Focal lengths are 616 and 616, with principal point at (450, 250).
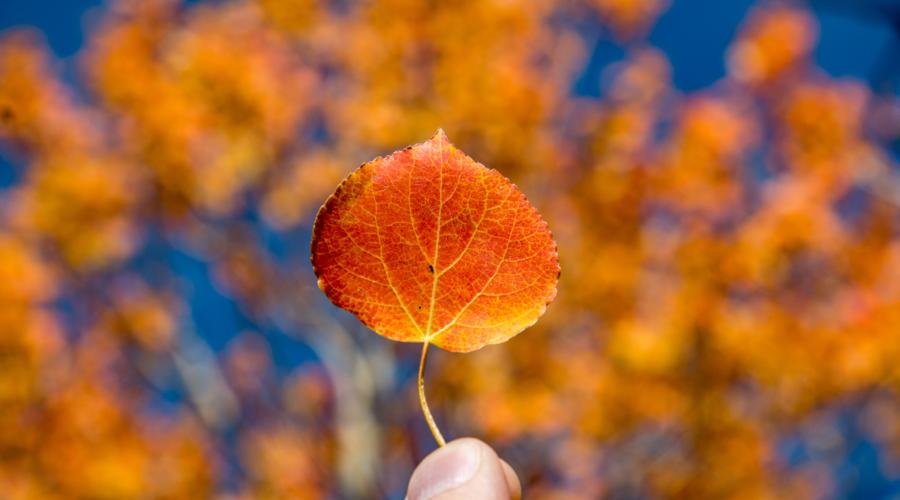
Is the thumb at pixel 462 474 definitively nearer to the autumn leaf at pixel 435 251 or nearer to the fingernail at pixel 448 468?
the fingernail at pixel 448 468

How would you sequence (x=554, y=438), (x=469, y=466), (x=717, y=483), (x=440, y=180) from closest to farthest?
(x=440, y=180) → (x=469, y=466) → (x=554, y=438) → (x=717, y=483)

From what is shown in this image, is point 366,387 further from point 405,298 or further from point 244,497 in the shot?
point 405,298

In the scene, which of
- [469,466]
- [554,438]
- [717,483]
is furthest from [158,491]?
[469,466]

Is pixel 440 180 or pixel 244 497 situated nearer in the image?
pixel 440 180

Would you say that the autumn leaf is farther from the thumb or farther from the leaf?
the thumb

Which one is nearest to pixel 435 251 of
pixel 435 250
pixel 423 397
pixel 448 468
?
pixel 435 250
